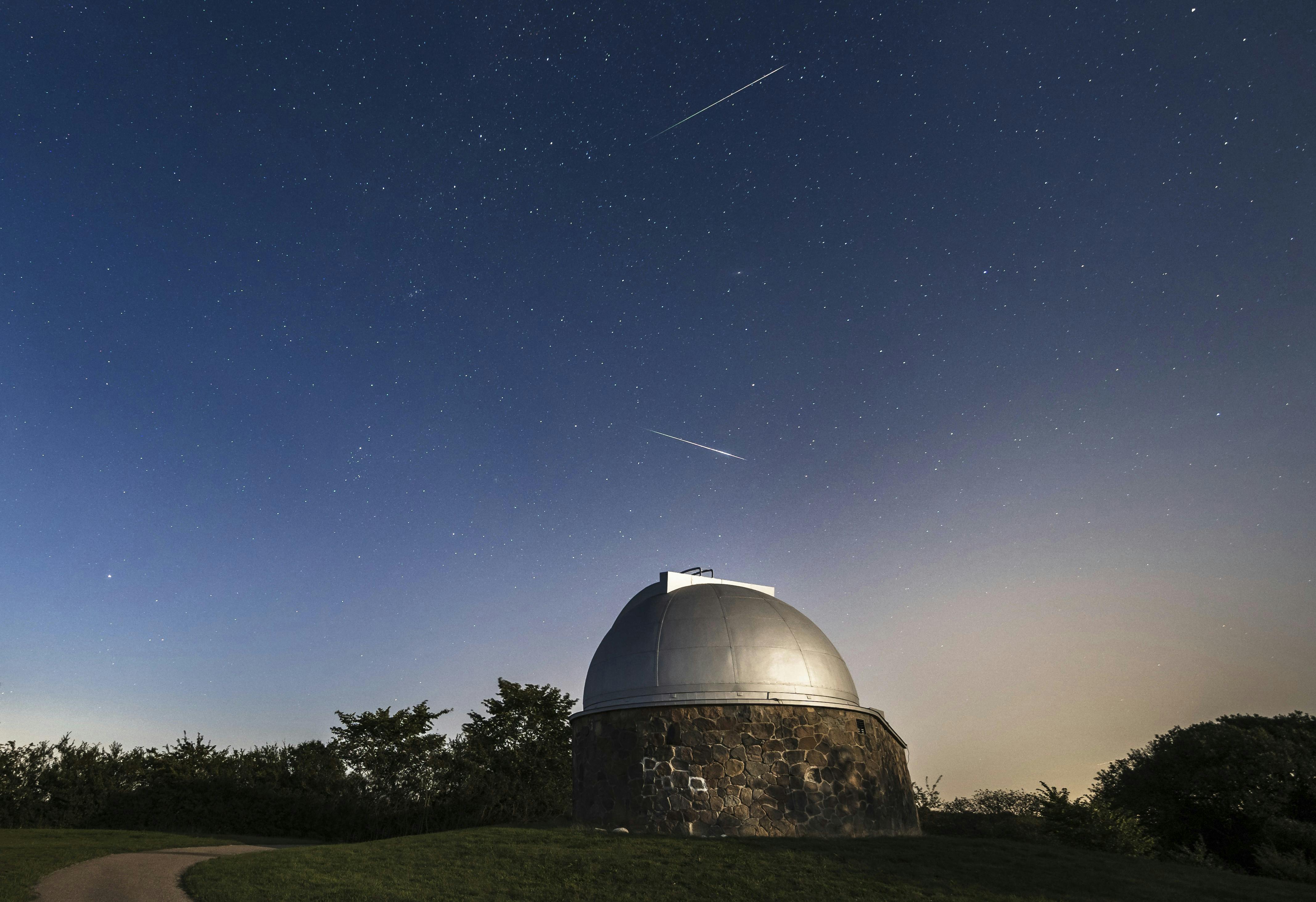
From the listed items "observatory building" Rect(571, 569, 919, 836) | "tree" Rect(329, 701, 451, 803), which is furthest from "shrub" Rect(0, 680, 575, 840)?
"observatory building" Rect(571, 569, 919, 836)

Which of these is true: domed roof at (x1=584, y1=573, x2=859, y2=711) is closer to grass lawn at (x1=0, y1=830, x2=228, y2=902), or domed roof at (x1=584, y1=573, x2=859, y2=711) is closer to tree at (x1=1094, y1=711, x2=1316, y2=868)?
grass lawn at (x1=0, y1=830, x2=228, y2=902)

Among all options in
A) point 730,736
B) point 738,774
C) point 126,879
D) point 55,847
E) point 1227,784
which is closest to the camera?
point 126,879

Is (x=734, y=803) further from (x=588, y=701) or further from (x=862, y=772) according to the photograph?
(x=588, y=701)

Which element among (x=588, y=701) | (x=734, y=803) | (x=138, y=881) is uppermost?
(x=588, y=701)

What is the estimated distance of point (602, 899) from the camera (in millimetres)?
11016

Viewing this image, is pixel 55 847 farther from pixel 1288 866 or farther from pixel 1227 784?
pixel 1227 784

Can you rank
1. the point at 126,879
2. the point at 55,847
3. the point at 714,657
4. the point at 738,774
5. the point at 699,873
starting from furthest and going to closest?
1. the point at 714,657
2. the point at 738,774
3. the point at 55,847
4. the point at 126,879
5. the point at 699,873

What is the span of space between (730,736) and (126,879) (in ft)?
38.8

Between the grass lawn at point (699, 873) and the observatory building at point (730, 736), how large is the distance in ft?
4.66

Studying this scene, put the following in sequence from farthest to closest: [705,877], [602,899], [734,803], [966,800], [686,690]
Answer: [966,800]
[686,690]
[734,803]
[705,877]
[602,899]

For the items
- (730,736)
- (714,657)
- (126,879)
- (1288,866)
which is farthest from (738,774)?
(1288,866)

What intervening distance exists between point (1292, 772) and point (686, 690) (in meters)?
24.4

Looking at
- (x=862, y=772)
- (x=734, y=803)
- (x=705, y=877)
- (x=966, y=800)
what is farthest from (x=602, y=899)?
(x=966, y=800)

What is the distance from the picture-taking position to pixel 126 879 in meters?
13.1
